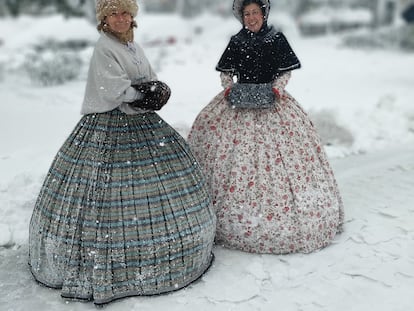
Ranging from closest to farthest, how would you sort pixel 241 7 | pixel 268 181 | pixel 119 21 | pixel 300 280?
pixel 119 21 < pixel 300 280 < pixel 268 181 < pixel 241 7

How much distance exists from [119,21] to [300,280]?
218cm

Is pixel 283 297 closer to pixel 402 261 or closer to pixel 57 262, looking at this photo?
pixel 402 261

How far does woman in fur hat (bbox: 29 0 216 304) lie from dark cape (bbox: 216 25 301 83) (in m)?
0.79

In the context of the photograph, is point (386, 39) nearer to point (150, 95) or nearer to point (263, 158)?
point (263, 158)

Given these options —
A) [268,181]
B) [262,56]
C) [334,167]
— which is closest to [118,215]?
[268,181]

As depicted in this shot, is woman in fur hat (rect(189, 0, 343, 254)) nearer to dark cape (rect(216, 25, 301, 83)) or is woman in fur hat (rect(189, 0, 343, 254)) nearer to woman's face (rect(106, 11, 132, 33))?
Answer: dark cape (rect(216, 25, 301, 83))

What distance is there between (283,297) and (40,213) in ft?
5.73

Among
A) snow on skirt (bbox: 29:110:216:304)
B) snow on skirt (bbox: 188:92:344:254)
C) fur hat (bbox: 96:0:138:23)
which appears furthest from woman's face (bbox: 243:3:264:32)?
snow on skirt (bbox: 29:110:216:304)

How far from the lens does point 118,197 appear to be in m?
3.22

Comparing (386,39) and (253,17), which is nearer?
(253,17)

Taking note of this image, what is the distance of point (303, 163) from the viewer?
3.87 m

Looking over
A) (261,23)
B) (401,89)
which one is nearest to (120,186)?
(261,23)

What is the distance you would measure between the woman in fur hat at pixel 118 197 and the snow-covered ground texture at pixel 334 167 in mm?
192

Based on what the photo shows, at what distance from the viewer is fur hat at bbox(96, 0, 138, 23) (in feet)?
10.8
